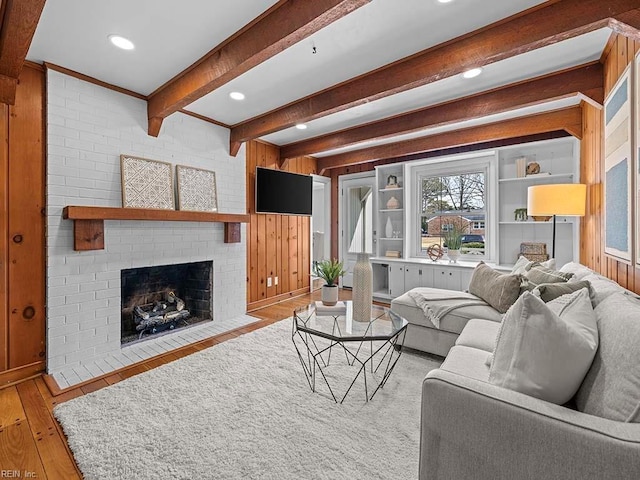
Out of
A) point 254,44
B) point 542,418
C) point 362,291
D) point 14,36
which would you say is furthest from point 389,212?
point 14,36

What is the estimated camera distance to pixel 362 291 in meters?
2.36

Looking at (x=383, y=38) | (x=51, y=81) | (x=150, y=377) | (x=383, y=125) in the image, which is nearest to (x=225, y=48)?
(x=383, y=38)

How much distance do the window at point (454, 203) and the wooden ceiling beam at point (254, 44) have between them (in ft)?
11.2

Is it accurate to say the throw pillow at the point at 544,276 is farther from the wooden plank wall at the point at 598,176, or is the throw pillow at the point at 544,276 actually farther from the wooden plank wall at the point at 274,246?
the wooden plank wall at the point at 274,246

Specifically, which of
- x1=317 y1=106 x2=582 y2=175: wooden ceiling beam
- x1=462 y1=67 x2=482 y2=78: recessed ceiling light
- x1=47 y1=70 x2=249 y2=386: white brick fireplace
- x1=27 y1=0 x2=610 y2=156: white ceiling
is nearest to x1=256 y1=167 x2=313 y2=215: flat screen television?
x1=317 y1=106 x2=582 y2=175: wooden ceiling beam

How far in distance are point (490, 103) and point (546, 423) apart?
9.63 ft

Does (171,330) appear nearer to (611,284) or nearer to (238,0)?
(238,0)

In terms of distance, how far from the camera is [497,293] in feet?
8.21

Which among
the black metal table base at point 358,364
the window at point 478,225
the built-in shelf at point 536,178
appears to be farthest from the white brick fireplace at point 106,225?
the built-in shelf at point 536,178

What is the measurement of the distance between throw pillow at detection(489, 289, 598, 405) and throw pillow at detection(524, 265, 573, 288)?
43.3 inches

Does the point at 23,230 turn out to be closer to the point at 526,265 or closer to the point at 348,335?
the point at 348,335

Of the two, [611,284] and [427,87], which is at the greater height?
[427,87]

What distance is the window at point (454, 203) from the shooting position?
444 centimetres

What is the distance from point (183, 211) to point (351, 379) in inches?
92.0
